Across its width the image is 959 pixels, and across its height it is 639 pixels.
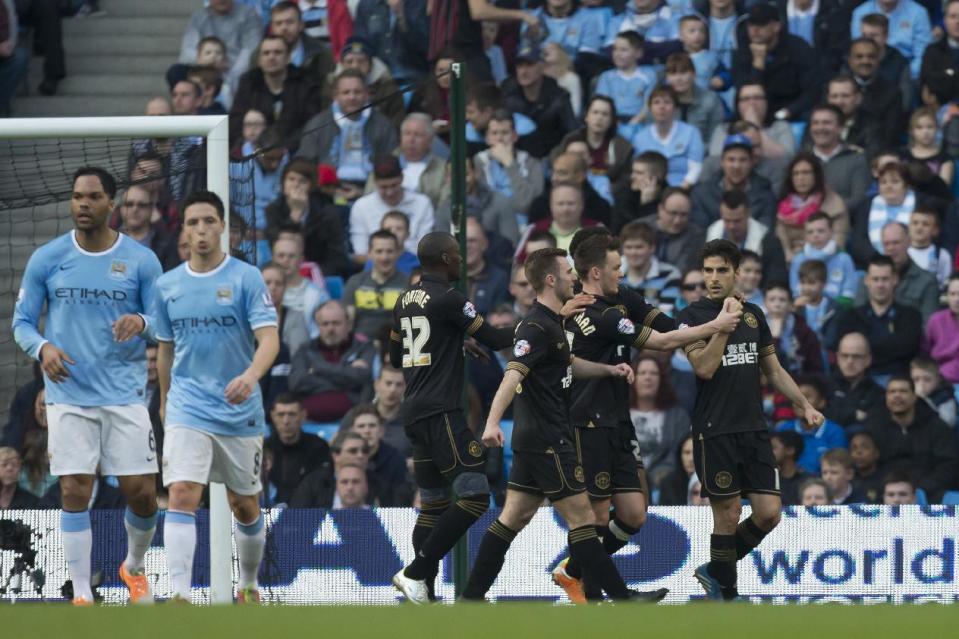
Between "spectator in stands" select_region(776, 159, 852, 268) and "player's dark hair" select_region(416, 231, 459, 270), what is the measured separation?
518 centimetres

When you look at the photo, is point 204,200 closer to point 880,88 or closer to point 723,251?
point 723,251

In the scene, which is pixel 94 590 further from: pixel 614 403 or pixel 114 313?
pixel 614 403

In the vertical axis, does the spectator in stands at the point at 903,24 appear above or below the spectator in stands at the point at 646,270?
above

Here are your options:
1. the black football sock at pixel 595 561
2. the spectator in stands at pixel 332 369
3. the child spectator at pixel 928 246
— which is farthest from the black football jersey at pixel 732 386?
the child spectator at pixel 928 246

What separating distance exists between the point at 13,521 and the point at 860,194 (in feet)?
24.3

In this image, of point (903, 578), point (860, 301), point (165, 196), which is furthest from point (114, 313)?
point (860, 301)

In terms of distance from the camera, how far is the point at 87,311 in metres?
9.70

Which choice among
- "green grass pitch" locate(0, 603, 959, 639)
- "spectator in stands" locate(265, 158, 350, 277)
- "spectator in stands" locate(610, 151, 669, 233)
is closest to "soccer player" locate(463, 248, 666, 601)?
"green grass pitch" locate(0, 603, 959, 639)

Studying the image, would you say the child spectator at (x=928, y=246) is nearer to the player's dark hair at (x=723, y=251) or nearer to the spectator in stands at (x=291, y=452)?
the player's dark hair at (x=723, y=251)

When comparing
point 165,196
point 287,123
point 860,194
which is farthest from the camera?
point 287,123

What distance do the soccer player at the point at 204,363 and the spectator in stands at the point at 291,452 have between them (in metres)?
3.27

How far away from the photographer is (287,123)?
1538 centimetres

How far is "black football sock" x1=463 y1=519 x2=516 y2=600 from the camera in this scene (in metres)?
9.16

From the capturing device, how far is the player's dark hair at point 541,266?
9211mm
